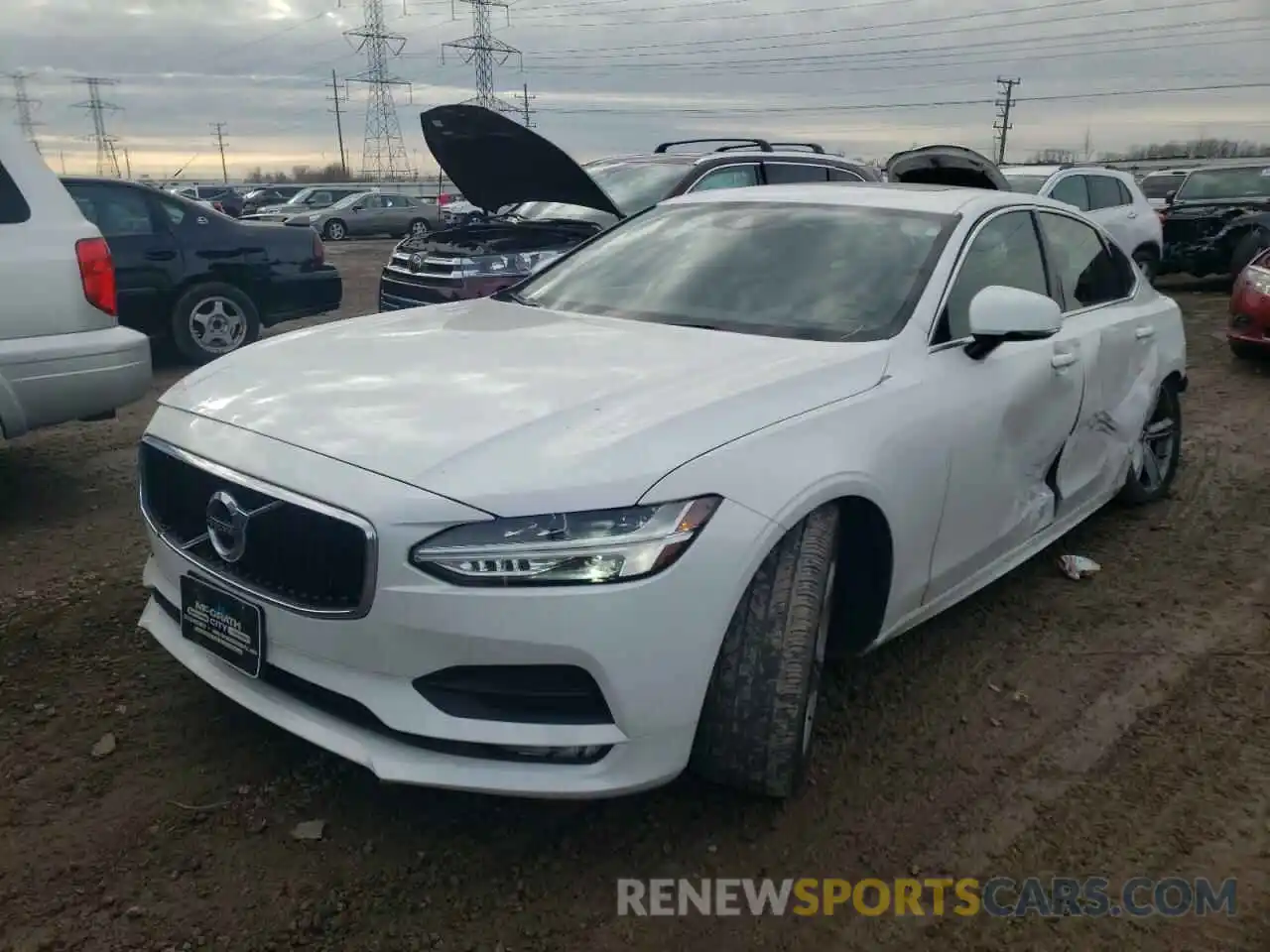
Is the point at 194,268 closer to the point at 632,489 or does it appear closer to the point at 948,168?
the point at 948,168

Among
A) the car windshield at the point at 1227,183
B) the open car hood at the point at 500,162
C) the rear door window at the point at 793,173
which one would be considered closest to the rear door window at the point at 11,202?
the open car hood at the point at 500,162

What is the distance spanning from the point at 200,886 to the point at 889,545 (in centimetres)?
191

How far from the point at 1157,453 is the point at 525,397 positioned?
3.84m

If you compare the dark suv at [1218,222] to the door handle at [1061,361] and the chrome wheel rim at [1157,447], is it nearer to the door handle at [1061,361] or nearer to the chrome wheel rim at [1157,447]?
the chrome wheel rim at [1157,447]

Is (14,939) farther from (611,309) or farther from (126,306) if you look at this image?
(126,306)

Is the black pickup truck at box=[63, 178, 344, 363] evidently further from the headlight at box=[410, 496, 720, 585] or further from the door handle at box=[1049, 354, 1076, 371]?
the headlight at box=[410, 496, 720, 585]

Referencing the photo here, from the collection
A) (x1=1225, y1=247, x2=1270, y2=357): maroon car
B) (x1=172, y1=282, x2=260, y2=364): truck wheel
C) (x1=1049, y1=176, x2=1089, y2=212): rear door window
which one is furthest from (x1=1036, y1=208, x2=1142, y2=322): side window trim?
(x1=1049, y1=176, x2=1089, y2=212): rear door window

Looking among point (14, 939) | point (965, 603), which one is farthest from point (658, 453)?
point (965, 603)

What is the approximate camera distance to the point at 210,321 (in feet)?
28.7

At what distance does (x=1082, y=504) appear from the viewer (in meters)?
4.38

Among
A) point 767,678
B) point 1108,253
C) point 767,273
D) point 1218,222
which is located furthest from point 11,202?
point 1218,222

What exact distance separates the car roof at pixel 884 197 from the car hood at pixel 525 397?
94 centimetres

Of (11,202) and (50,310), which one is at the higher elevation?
(11,202)

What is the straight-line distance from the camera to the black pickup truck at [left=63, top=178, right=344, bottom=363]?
27.2ft
